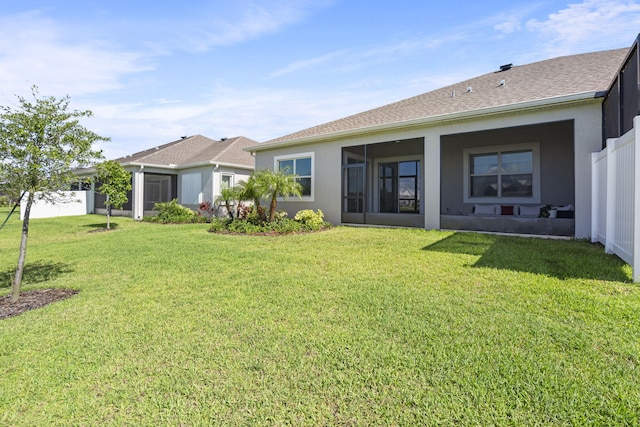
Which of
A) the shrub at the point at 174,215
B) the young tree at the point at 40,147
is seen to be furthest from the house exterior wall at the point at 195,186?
the young tree at the point at 40,147

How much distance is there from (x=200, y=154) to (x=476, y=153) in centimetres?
1533

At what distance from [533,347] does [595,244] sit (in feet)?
18.2

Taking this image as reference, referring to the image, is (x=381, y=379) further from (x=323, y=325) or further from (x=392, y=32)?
(x=392, y=32)

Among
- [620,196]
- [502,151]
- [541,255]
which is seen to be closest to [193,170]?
[502,151]

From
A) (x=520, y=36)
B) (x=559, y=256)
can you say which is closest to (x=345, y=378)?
(x=559, y=256)

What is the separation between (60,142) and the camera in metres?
4.12

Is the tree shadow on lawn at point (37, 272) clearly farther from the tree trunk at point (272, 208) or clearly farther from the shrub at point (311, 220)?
the shrub at point (311, 220)

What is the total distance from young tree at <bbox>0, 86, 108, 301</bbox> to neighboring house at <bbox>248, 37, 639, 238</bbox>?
783 centimetres

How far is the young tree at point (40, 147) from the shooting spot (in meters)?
3.81

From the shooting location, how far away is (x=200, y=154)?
63.3 feet

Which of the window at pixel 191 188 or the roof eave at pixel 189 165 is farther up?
the roof eave at pixel 189 165

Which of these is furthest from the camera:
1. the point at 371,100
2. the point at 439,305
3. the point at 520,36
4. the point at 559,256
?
the point at 371,100

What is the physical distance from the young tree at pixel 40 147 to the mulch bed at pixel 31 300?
0.36 feet

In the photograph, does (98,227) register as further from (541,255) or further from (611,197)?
(611,197)
